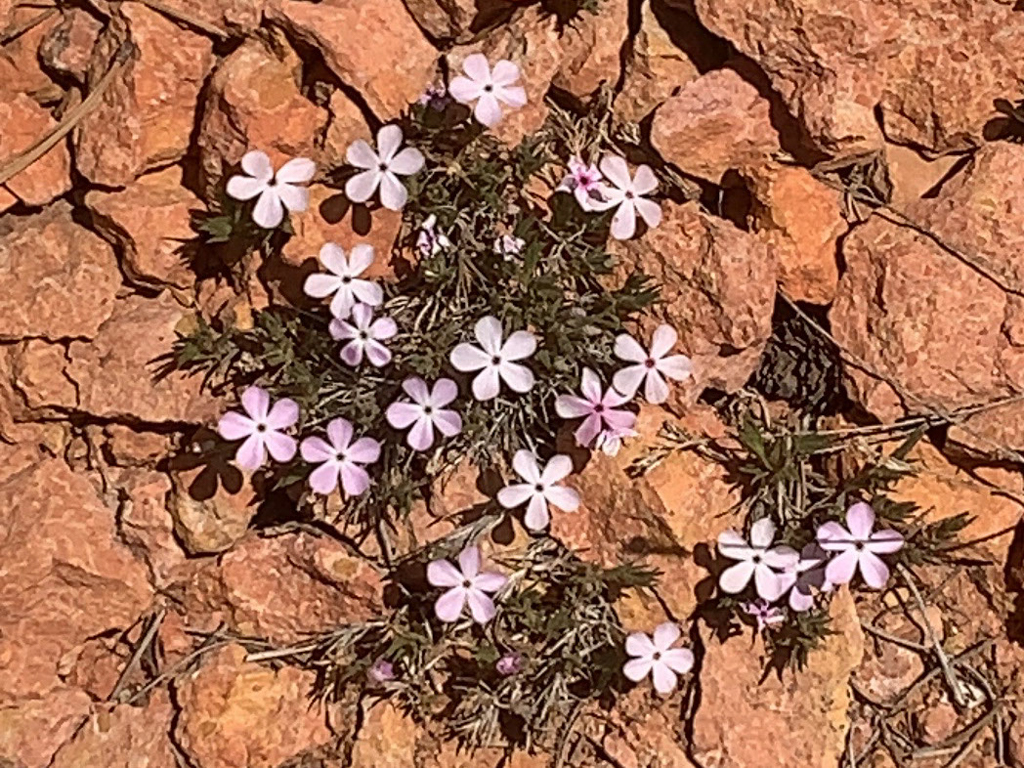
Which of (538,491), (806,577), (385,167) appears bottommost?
(806,577)

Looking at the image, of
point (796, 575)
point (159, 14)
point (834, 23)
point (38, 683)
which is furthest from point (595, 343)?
point (38, 683)

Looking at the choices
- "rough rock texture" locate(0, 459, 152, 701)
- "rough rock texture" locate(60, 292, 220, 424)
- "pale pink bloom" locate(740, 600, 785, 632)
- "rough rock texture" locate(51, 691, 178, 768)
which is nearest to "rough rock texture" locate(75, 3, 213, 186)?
"rough rock texture" locate(60, 292, 220, 424)

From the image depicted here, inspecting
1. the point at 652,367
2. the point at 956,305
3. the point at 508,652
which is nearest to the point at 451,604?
the point at 508,652

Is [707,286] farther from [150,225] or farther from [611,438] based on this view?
[150,225]

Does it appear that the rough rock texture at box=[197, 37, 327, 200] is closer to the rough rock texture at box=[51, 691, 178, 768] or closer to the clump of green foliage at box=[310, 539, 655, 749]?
the clump of green foliage at box=[310, 539, 655, 749]

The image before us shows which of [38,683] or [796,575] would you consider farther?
[38,683]

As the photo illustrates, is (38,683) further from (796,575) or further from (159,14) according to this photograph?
(796,575)

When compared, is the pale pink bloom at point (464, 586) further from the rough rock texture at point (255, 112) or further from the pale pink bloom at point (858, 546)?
the rough rock texture at point (255, 112)
